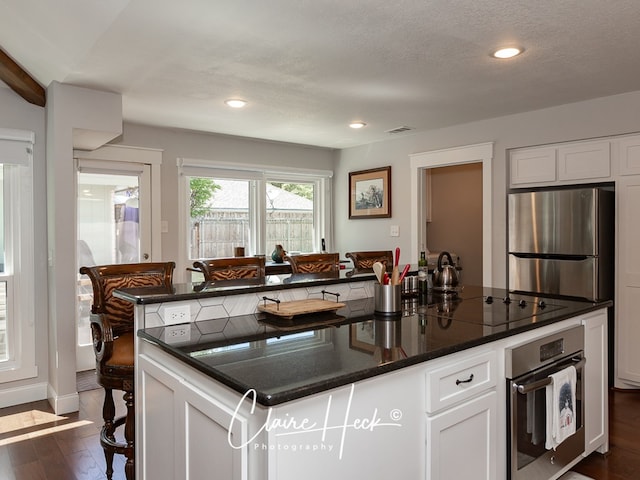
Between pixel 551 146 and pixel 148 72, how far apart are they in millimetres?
3193

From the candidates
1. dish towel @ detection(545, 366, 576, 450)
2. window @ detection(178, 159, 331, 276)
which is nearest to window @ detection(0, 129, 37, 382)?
window @ detection(178, 159, 331, 276)

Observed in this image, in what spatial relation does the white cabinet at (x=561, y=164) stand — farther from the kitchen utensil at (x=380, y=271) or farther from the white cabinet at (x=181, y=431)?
the white cabinet at (x=181, y=431)

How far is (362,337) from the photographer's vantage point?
1.70m

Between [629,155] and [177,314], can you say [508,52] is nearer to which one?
[629,155]

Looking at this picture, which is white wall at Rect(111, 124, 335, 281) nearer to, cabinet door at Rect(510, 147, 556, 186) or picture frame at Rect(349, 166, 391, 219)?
picture frame at Rect(349, 166, 391, 219)

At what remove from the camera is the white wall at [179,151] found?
15.0ft

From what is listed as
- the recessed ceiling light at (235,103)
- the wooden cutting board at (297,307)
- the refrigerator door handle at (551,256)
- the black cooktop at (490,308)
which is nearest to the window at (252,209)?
the recessed ceiling light at (235,103)

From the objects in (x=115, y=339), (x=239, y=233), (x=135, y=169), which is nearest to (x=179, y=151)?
(x=135, y=169)

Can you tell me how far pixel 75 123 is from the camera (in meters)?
3.28

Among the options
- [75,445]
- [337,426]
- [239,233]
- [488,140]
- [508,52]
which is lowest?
[75,445]

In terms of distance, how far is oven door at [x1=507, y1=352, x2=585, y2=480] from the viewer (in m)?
1.89

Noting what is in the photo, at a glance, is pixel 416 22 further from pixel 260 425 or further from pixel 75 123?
pixel 75 123

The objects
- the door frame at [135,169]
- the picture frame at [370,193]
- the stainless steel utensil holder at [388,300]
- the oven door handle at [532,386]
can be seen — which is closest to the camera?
the oven door handle at [532,386]

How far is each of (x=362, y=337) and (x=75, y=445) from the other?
2149 mm
